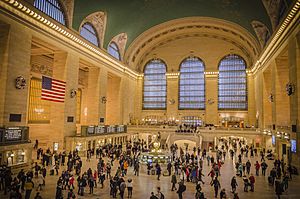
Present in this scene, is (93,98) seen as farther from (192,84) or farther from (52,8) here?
(192,84)

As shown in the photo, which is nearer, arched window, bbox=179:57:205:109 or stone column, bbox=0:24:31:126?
stone column, bbox=0:24:31:126

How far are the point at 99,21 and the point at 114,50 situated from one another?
6922mm

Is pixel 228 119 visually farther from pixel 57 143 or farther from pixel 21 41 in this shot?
pixel 21 41

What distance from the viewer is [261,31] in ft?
90.2

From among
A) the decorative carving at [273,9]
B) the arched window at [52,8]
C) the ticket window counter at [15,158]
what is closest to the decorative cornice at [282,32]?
the decorative carving at [273,9]

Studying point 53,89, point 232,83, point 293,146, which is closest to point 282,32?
point 293,146

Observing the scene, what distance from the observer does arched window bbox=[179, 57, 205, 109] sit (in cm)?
→ 4106

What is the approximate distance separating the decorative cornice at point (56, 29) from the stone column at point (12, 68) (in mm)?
1107

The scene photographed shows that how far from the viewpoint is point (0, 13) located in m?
15.5

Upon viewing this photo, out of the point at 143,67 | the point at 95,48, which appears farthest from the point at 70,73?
the point at 143,67

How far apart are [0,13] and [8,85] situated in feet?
15.1

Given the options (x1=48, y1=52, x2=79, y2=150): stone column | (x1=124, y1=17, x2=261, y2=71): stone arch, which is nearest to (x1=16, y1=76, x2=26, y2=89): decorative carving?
(x1=48, y1=52, x2=79, y2=150): stone column

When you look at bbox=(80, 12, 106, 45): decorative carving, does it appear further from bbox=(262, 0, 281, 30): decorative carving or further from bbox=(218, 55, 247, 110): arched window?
bbox=(218, 55, 247, 110): arched window

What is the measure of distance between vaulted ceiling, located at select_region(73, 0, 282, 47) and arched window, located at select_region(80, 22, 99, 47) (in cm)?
162
